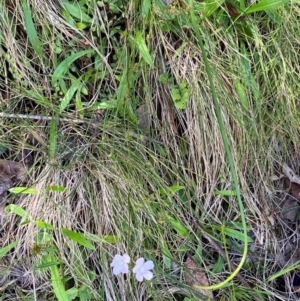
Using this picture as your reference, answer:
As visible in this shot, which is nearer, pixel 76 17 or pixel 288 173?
pixel 76 17

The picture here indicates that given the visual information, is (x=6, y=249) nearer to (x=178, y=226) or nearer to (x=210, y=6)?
(x=178, y=226)

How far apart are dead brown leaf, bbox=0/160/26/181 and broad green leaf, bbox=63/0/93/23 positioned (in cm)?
42

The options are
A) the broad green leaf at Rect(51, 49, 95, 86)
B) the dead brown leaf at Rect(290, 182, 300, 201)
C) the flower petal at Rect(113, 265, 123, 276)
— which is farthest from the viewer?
the dead brown leaf at Rect(290, 182, 300, 201)

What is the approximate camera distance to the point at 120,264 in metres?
1.08

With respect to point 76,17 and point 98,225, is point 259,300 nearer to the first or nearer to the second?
point 98,225

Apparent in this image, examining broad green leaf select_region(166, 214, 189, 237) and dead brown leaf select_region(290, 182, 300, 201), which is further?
dead brown leaf select_region(290, 182, 300, 201)

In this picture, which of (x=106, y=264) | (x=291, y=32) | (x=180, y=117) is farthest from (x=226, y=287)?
(x=291, y=32)

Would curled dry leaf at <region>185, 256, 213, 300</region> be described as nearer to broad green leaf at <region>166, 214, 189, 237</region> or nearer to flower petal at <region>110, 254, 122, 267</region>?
broad green leaf at <region>166, 214, 189, 237</region>

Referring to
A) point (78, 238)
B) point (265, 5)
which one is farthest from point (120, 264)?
point (265, 5)

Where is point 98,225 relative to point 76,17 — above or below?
below

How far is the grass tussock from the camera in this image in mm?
1154

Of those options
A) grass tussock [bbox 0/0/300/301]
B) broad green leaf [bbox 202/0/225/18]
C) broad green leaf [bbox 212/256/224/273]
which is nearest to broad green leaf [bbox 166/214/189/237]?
grass tussock [bbox 0/0/300/301]

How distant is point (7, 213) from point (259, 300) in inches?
28.1

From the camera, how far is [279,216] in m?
1.29
